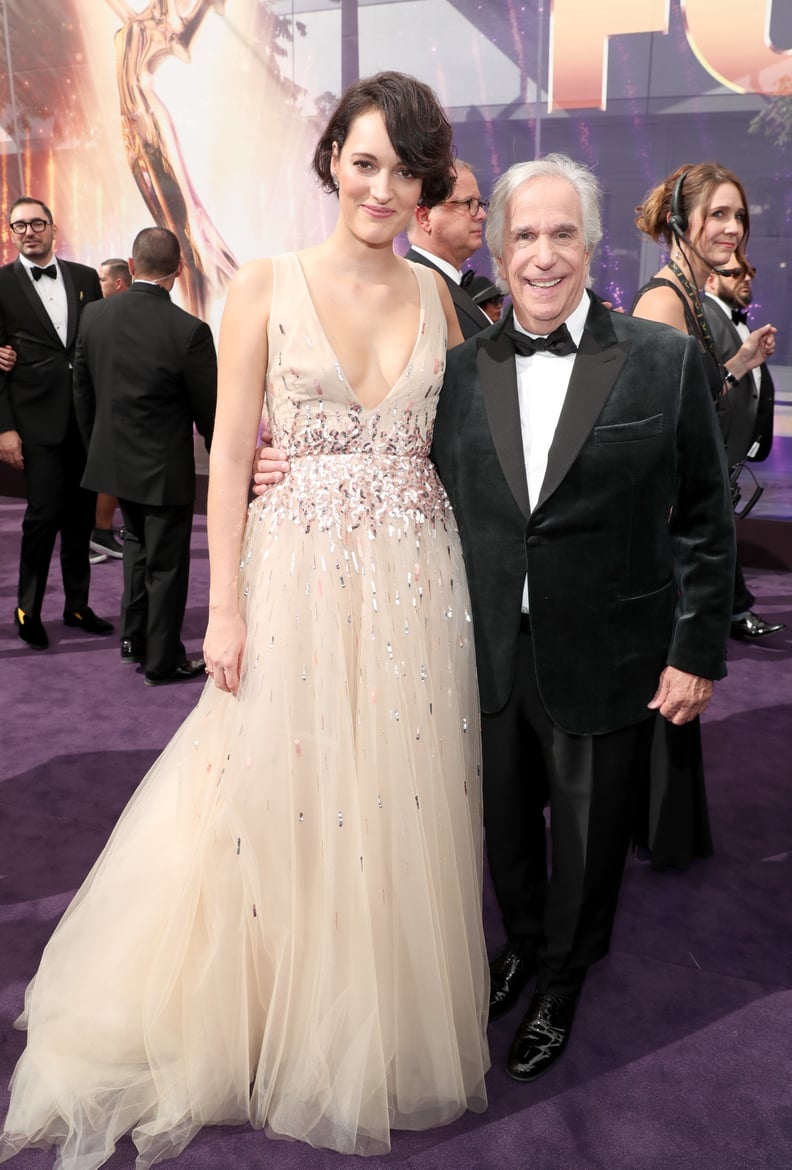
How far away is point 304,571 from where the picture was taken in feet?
5.97

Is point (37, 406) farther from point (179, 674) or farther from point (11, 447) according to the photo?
point (179, 674)

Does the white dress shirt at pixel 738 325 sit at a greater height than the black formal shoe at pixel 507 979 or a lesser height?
greater

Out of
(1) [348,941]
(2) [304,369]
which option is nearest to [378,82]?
(2) [304,369]

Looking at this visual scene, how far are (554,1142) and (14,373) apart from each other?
12.6 ft

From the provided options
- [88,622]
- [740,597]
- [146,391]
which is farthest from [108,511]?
[740,597]

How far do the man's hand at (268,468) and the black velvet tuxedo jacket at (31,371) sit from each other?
9.64 ft

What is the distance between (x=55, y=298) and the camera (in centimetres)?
466

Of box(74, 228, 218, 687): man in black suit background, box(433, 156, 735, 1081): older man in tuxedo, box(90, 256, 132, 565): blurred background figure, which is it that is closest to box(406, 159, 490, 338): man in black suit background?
box(433, 156, 735, 1081): older man in tuxedo

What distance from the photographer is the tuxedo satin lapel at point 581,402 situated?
1708 millimetres

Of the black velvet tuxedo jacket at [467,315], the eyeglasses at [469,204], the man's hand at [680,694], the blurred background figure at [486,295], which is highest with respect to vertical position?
the eyeglasses at [469,204]

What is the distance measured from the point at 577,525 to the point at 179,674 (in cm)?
273

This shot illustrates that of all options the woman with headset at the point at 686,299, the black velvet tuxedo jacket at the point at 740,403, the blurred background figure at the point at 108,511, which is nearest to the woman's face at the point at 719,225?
the woman with headset at the point at 686,299

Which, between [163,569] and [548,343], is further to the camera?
[163,569]

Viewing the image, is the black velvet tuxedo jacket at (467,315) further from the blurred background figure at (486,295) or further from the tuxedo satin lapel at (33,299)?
the tuxedo satin lapel at (33,299)
